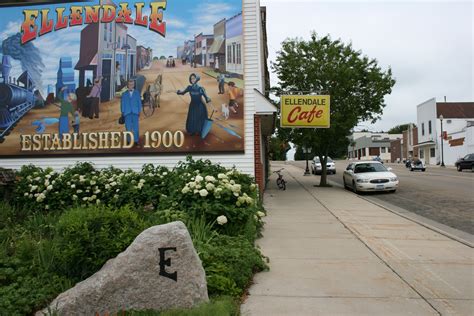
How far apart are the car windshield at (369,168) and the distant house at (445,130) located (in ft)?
112

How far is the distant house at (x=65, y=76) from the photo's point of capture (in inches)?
445

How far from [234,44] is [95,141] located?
4.24 meters

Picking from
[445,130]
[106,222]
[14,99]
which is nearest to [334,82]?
[14,99]

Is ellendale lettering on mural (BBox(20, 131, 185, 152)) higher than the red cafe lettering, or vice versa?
the red cafe lettering

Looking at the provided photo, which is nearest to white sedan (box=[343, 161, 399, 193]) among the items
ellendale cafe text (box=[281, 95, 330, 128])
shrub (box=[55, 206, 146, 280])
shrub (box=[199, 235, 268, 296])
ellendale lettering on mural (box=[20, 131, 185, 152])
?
ellendale cafe text (box=[281, 95, 330, 128])

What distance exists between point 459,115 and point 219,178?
6016 centimetres

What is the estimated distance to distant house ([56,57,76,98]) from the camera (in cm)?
1131

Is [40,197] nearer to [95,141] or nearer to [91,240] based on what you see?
[95,141]

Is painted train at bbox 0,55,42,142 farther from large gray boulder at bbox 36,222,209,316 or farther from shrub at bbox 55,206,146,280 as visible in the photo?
large gray boulder at bbox 36,222,209,316

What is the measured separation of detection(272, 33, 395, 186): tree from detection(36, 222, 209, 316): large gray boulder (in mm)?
18462

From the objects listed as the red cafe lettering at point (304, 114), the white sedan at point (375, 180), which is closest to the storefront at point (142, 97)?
the red cafe lettering at point (304, 114)

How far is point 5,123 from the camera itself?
11.5m

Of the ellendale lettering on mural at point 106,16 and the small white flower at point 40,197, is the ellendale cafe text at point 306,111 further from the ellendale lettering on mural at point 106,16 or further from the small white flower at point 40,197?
the small white flower at point 40,197

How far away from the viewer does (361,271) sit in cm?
646
